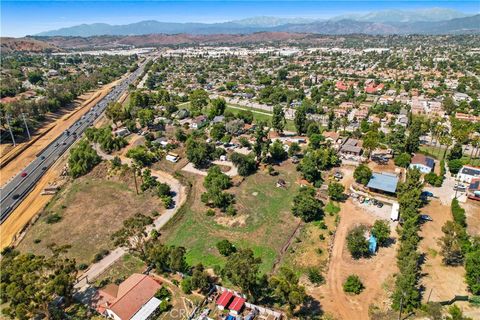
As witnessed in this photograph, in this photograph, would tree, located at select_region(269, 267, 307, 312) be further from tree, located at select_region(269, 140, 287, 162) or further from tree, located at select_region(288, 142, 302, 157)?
tree, located at select_region(288, 142, 302, 157)

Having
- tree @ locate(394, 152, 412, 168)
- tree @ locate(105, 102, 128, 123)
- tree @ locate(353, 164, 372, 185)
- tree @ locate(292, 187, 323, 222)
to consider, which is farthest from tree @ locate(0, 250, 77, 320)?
tree @ locate(394, 152, 412, 168)

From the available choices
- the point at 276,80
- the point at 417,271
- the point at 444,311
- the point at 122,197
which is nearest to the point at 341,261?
the point at 417,271

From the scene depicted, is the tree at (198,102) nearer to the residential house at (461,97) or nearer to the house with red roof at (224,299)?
the house with red roof at (224,299)

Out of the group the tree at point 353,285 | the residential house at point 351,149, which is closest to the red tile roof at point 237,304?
the tree at point 353,285

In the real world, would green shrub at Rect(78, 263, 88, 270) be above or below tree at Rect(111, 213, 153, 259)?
below

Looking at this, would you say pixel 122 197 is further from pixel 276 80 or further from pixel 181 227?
pixel 276 80
